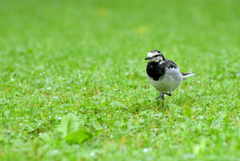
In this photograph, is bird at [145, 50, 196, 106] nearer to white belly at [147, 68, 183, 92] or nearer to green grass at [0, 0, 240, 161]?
white belly at [147, 68, 183, 92]

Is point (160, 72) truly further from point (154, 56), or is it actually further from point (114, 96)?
point (114, 96)

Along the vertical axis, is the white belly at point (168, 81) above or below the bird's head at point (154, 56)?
below

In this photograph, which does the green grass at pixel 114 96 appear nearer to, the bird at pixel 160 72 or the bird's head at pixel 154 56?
the bird at pixel 160 72

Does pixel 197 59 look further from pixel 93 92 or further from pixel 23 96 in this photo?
pixel 23 96

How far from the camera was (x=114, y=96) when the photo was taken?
5688 mm

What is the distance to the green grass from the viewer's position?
11.8 ft

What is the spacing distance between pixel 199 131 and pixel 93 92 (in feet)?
9.03

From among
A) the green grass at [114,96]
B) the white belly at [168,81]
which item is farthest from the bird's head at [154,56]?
the green grass at [114,96]

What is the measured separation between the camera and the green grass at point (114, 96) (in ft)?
11.8

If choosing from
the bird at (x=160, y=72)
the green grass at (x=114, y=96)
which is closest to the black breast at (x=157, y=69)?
the bird at (x=160, y=72)

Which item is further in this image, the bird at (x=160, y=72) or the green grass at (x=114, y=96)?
the bird at (x=160, y=72)

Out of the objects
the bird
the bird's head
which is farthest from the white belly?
the bird's head

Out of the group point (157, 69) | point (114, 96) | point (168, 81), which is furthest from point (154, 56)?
point (114, 96)

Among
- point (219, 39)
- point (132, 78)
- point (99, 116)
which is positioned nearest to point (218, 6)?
point (219, 39)
